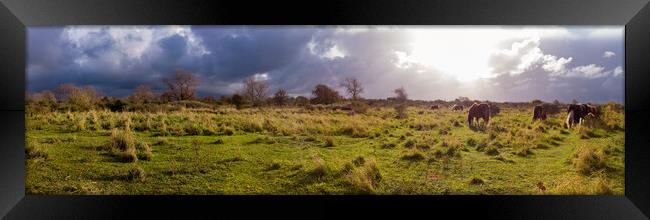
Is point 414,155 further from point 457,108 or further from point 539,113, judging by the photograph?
point 539,113

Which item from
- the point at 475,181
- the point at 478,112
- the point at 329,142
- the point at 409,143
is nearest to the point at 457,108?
the point at 478,112

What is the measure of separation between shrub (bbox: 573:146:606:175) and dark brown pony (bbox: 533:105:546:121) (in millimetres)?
2745

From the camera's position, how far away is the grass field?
5379mm

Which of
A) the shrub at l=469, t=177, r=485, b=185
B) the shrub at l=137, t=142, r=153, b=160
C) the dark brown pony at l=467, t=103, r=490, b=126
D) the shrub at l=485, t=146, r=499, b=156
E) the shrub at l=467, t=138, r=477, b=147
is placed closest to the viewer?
A: the shrub at l=469, t=177, r=485, b=185

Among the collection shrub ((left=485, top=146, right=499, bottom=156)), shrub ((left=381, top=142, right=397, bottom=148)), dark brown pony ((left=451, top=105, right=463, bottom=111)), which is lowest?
shrub ((left=485, top=146, right=499, bottom=156))

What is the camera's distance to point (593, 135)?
8.14m

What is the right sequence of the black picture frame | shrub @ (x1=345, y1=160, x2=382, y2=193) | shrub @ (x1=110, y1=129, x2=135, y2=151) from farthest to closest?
shrub @ (x1=110, y1=129, x2=135, y2=151) → shrub @ (x1=345, y1=160, x2=382, y2=193) → the black picture frame

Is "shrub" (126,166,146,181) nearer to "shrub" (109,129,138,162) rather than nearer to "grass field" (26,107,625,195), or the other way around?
"grass field" (26,107,625,195)

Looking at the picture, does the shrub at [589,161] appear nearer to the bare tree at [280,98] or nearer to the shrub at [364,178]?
the shrub at [364,178]

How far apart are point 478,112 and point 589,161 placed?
119 inches

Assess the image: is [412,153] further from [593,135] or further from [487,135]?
[593,135]

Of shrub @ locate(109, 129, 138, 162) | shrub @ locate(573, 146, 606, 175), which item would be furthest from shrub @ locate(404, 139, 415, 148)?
shrub @ locate(109, 129, 138, 162)

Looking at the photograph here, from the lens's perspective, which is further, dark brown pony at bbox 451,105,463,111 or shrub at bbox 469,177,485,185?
dark brown pony at bbox 451,105,463,111
